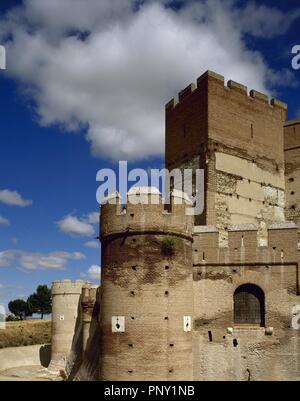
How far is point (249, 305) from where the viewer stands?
2158 centimetres

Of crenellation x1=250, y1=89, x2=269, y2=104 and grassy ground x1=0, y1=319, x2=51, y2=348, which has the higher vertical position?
crenellation x1=250, y1=89, x2=269, y2=104

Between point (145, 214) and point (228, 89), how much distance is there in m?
9.98

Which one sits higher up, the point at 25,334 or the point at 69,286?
the point at 69,286

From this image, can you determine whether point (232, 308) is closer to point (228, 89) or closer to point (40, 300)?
point (228, 89)

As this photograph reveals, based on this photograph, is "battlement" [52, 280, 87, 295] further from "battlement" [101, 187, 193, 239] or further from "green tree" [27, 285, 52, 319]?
"green tree" [27, 285, 52, 319]

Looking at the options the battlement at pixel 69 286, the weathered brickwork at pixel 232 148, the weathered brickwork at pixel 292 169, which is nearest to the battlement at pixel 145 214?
the weathered brickwork at pixel 232 148

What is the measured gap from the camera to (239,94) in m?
27.0

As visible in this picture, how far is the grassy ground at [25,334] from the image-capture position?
49.9 metres

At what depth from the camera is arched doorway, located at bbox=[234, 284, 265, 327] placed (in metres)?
21.4

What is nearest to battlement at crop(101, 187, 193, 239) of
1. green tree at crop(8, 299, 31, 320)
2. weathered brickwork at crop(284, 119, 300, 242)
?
weathered brickwork at crop(284, 119, 300, 242)

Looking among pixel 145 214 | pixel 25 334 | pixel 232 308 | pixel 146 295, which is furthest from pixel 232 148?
pixel 25 334

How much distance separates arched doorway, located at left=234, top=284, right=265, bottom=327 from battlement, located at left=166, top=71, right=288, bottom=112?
Result: 1092cm

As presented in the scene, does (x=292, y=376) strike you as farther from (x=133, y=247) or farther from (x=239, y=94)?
(x=239, y=94)

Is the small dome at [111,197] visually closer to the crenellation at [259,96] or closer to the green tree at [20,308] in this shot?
the crenellation at [259,96]
